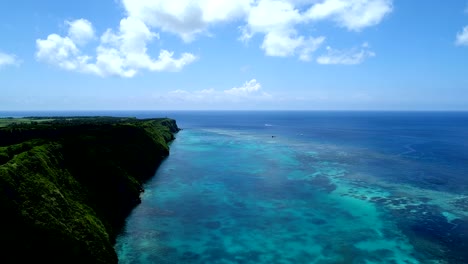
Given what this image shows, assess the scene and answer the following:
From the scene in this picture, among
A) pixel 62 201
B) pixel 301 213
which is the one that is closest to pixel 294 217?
pixel 301 213

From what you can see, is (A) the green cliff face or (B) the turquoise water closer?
(A) the green cliff face

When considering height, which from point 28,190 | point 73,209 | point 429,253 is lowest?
point 429,253

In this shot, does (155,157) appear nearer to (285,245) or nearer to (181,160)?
(181,160)

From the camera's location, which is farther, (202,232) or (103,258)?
(202,232)

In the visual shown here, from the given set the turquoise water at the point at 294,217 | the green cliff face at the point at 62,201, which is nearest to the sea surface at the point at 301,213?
the turquoise water at the point at 294,217

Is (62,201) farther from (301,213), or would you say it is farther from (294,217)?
(301,213)

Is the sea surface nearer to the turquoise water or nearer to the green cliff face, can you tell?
the turquoise water

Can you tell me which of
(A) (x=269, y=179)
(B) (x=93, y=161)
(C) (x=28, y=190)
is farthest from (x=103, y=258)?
(A) (x=269, y=179)

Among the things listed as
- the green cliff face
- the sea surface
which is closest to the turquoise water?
the sea surface

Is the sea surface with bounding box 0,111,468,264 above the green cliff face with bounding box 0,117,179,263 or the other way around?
the other way around
